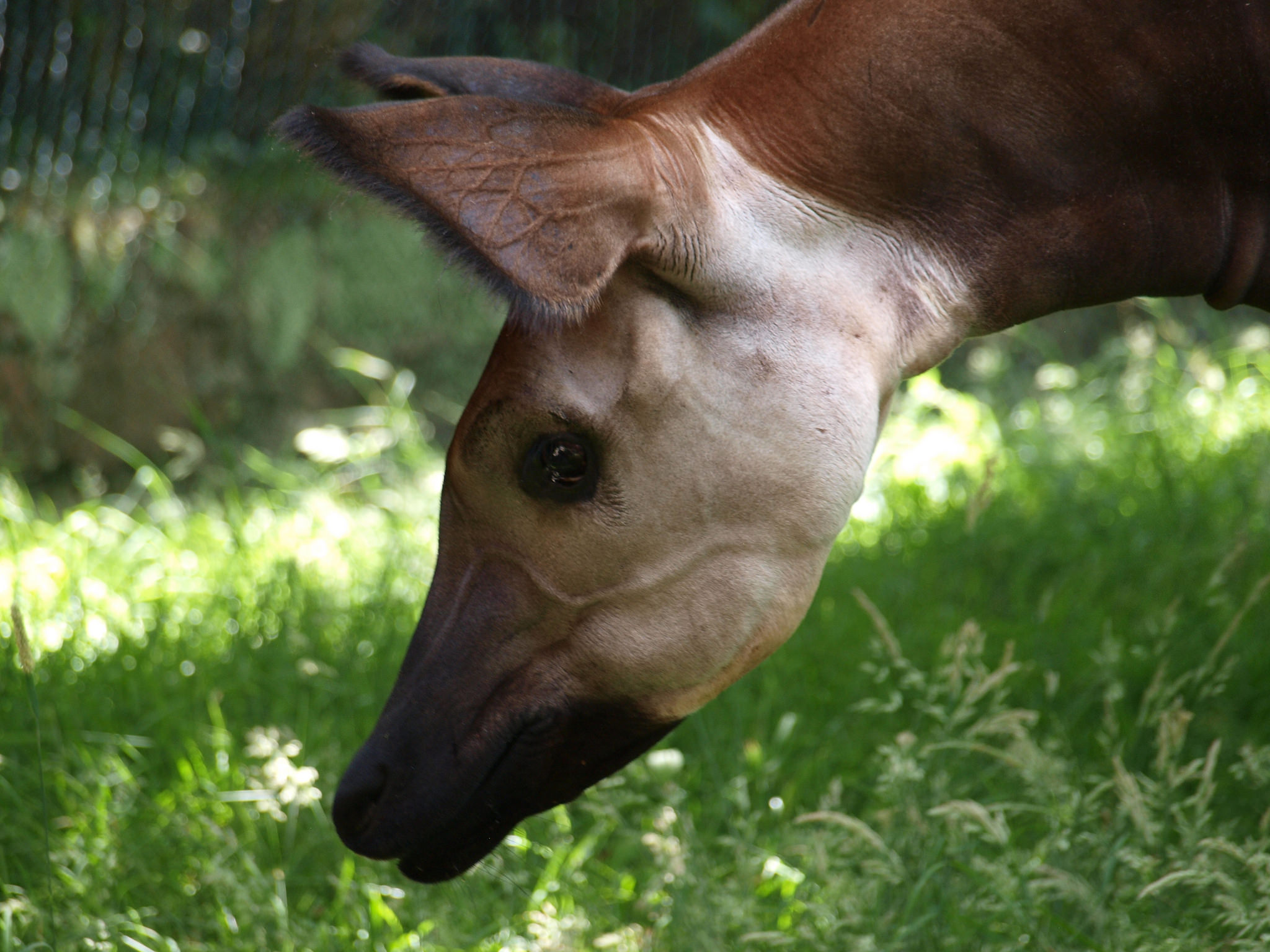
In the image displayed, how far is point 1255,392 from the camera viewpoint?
4.50m

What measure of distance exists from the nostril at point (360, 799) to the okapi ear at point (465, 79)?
1.04 meters

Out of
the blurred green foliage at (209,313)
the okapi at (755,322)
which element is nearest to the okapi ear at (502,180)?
the okapi at (755,322)

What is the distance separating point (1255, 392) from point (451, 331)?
3.32 meters

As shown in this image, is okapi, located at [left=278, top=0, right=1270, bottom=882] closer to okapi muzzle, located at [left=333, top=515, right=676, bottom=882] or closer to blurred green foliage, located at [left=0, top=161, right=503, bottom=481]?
okapi muzzle, located at [left=333, top=515, right=676, bottom=882]

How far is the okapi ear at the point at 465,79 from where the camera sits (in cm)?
187

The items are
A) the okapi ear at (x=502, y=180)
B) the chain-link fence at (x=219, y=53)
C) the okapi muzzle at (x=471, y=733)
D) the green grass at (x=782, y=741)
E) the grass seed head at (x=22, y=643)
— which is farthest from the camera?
the chain-link fence at (x=219, y=53)

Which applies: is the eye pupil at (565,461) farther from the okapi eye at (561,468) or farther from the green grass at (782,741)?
the green grass at (782,741)

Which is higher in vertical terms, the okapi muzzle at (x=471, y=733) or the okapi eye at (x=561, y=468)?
the okapi eye at (x=561, y=468)

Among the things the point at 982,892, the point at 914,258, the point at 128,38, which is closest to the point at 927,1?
the point at 914,258

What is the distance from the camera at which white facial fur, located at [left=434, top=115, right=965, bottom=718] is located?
1.63 metres

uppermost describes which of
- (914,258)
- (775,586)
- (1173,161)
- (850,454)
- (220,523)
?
(1173,161)

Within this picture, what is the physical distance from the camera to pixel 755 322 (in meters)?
1.65

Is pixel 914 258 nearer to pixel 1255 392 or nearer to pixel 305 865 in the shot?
pixel 305 865

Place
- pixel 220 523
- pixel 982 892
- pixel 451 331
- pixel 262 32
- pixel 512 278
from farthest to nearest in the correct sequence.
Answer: pixel 451 331
pixel 262 32
pixel 220 523
pixel 982 892
pixel 512 278
